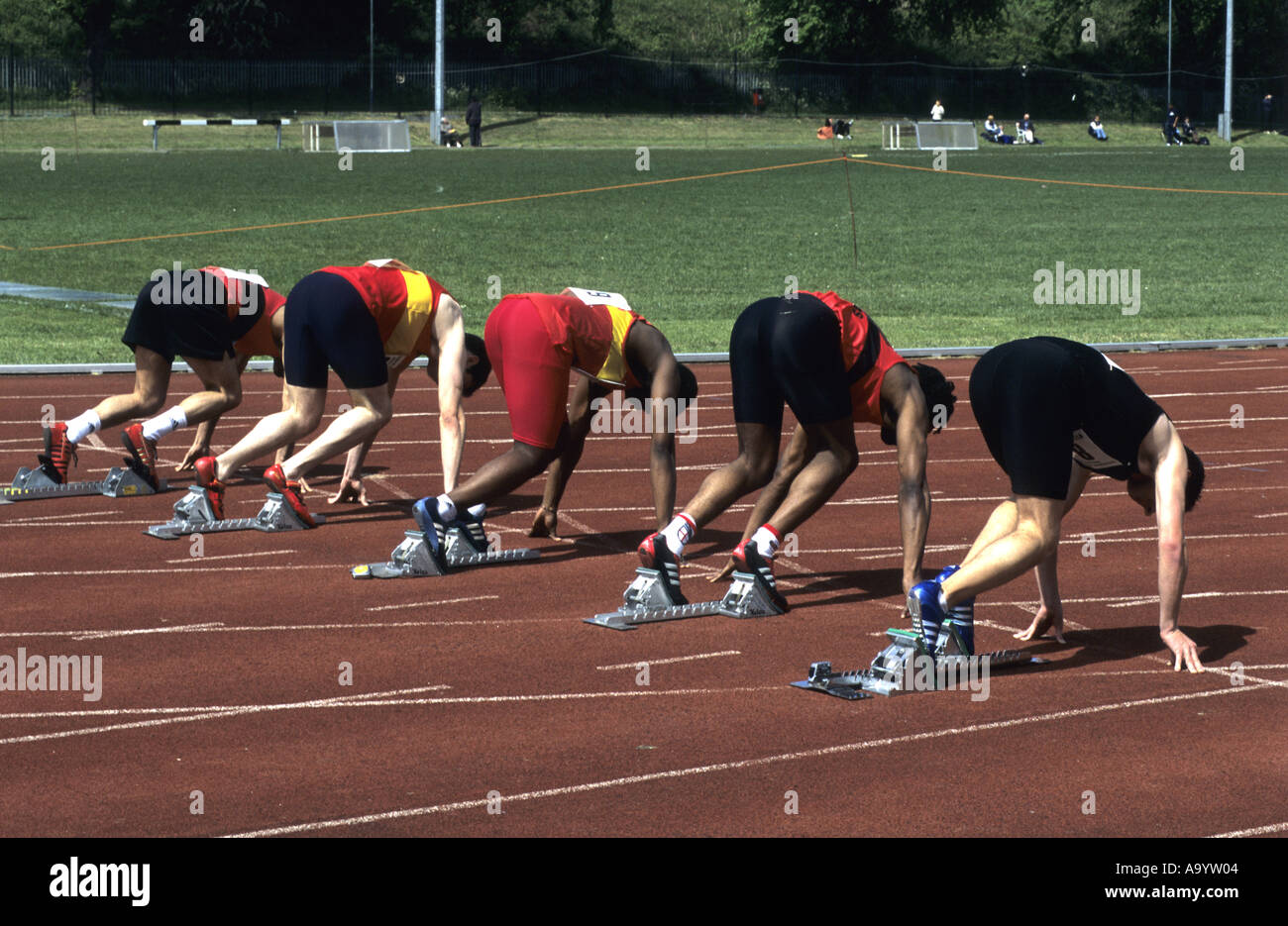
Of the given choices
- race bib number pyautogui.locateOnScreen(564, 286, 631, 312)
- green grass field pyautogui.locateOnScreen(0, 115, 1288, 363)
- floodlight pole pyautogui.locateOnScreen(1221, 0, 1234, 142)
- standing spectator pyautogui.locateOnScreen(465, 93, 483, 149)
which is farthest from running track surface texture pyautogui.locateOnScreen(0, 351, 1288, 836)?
floodlight pole pyautogui.locateOnScreen(1221, 0, 1234, 142)

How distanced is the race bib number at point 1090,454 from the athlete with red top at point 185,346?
5.93 meters

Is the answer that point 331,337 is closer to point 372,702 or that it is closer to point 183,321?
point 183,321

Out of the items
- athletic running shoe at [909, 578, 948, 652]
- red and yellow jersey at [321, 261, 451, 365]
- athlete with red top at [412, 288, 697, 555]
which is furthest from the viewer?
red and yellow jersey at [321, 261, 451, 365]

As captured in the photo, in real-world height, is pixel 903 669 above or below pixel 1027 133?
below

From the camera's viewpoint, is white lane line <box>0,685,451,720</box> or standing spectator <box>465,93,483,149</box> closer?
white lane line <box>0,685,451,720</box>

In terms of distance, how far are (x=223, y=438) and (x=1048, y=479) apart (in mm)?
8778

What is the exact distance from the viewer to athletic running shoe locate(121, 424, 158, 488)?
479 inches

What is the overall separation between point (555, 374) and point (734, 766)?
3439mm

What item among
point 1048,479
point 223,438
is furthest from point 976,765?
point 223,438

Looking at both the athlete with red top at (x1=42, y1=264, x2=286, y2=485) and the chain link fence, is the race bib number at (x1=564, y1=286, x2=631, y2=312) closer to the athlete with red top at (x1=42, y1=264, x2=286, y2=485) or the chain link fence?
the athlete with red top at (x1=42, y1=264, x2=286, y2=485)

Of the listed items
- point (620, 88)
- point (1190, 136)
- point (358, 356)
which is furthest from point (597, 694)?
point (620, 88)

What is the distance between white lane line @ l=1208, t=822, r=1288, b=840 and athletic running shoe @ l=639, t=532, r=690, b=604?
140 inches

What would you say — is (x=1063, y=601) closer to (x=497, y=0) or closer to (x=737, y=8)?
(x=497, y=0)

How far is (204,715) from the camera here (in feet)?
24.3
